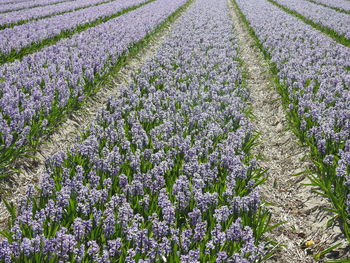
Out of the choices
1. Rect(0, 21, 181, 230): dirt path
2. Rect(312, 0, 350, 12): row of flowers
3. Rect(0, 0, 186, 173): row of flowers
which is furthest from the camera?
Rect(312, 0, 350, 12): row of flowers

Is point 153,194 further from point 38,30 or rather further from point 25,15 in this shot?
point 25,15

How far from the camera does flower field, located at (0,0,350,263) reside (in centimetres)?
383

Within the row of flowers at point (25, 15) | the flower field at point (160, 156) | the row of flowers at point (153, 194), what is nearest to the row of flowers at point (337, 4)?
the flower field at point (160, 156)

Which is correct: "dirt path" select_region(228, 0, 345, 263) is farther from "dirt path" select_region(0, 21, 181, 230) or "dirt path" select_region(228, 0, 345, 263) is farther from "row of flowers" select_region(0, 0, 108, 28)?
"row of flowers" select_region(0, 0, 108, 28)

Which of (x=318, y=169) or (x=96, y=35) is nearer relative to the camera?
(x=318, y=169)

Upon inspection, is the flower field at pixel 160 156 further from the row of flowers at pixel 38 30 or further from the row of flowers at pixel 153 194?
the row of flowers at pixel 38 30

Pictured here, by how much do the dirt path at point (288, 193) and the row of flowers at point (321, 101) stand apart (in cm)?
30

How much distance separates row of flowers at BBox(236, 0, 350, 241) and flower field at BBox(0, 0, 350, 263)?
0.11 feet

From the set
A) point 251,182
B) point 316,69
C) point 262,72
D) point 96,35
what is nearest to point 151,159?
point 251,182

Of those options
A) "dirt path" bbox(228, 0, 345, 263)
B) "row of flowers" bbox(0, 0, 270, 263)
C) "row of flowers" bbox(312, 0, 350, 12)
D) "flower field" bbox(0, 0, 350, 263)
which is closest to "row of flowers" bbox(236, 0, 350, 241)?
"flower field" bbox(0, 0, 350, 263)

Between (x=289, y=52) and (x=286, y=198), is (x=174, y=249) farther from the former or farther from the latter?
(x=289, y=52)

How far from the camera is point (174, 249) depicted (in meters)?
3.67

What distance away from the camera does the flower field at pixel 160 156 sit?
12.6 feet

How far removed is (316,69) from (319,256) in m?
7.74
